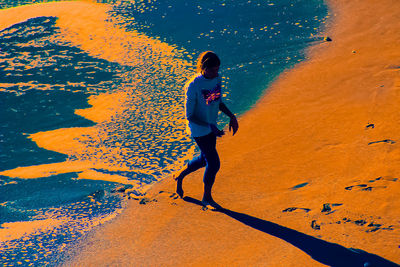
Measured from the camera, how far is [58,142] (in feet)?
17.7

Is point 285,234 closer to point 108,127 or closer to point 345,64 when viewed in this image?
point 108,127

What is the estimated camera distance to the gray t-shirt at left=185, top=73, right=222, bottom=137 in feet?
11.5

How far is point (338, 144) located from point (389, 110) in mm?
874

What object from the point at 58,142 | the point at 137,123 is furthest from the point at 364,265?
the point at 58,142

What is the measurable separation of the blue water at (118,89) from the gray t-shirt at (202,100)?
1.18m

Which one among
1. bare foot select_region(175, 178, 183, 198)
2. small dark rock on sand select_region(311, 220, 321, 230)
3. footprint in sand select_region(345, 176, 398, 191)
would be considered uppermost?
footprint in sand select_region(345, 176, 398, 191)

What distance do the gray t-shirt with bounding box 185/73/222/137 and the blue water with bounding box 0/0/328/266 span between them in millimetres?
1180

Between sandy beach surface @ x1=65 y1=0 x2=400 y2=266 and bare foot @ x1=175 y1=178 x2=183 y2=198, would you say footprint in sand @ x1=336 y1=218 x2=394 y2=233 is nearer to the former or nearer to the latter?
sandy beach surface @ x1=65 y1=0 x2=400 y2=266

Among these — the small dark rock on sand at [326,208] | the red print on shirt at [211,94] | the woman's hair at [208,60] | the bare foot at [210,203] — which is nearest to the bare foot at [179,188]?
the bare foot at [210,203]

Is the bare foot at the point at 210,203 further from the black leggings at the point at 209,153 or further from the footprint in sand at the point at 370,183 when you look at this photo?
the footprint in sand at the point at 370,183

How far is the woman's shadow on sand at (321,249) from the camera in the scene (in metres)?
2.94

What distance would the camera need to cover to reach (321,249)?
10.3ft

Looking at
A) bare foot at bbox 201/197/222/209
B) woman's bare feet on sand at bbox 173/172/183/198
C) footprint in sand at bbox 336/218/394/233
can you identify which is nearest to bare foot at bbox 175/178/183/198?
woman's bare feet on sand at bbox 173/172/183/198

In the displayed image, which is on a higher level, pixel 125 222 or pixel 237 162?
pixel 237 162
